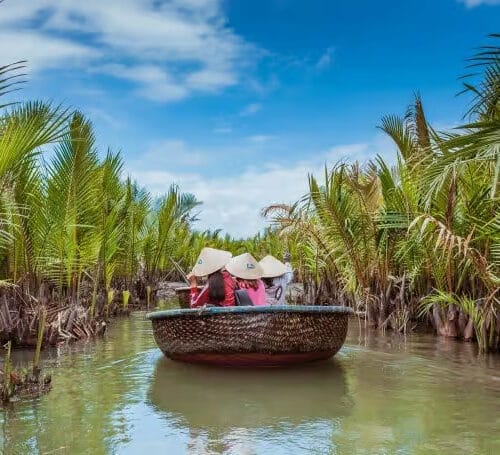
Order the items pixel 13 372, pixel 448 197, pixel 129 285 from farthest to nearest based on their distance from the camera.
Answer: pixel 129 285 < pixel 448 197 < pixel 13 372

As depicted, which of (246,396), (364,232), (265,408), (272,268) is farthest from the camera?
(364,232)

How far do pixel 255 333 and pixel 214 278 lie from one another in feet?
3.25

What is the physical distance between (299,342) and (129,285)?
976 cm

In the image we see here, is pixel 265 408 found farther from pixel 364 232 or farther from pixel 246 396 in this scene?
pixel 364 232

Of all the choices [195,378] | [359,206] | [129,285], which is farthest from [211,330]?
[129,285]

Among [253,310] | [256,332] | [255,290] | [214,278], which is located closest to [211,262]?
[214,278]

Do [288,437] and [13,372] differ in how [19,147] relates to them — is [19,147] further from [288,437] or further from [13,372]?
[288,437]

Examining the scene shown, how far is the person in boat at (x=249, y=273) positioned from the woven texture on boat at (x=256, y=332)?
0.91 meters

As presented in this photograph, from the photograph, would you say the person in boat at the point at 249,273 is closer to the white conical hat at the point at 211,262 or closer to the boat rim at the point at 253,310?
the white conical hat at the point at 211,262

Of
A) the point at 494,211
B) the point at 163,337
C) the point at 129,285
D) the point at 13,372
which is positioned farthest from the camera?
the point at 129,285

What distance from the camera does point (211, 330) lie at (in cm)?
741

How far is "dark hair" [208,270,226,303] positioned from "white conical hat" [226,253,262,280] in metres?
0.19

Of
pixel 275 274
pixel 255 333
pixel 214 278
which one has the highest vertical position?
pixel 275 274

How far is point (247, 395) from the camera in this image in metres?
6.27
